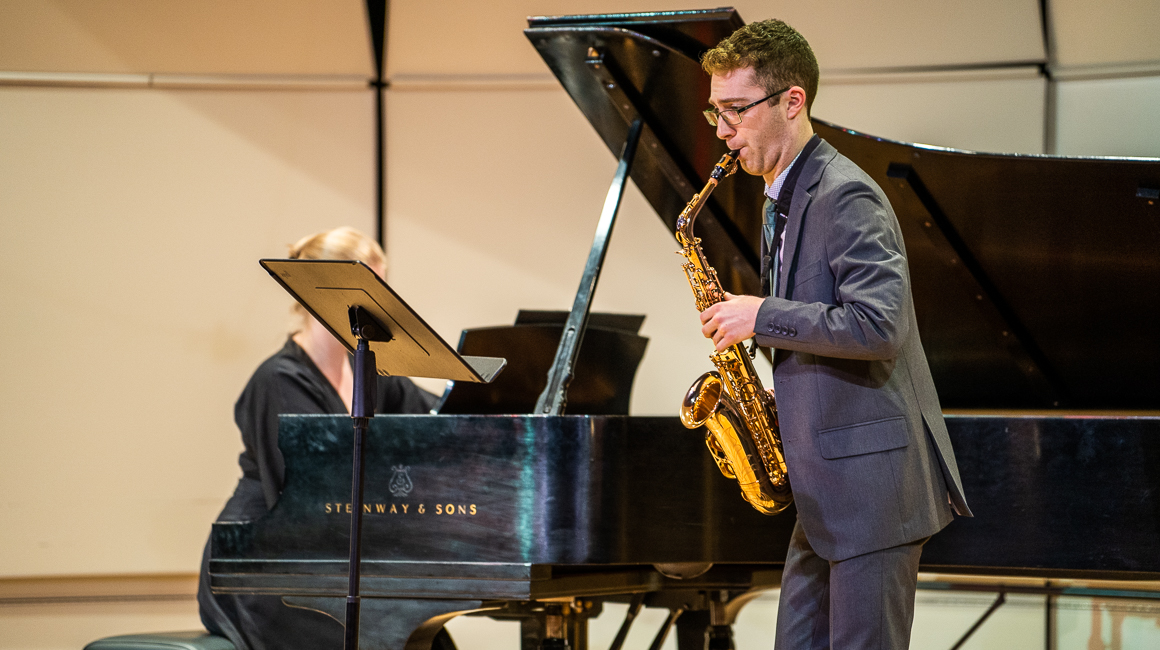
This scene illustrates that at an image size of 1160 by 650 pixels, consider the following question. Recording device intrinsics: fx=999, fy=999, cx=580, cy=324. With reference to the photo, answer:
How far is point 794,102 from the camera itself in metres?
1.78

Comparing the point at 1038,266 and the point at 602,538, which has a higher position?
the point at 1038,266

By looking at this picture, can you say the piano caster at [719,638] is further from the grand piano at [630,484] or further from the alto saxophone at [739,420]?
the alto saxophone at [739,420]

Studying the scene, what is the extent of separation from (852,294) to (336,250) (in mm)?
1655

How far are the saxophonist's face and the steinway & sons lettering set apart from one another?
0.97 meters

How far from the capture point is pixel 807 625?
181 cm

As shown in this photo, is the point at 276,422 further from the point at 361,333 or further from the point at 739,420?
the point at 739,420

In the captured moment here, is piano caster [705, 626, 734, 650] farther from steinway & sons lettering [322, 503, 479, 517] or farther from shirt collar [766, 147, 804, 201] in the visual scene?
shirt collar [766, 147, 804, 201]

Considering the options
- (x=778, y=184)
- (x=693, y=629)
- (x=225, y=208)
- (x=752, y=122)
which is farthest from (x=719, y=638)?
(x=225, y=208)

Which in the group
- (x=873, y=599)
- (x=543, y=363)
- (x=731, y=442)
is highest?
(x=543, y=363)

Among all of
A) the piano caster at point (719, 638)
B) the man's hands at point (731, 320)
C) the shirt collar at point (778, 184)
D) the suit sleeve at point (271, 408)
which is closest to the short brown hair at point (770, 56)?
the shirt collar at point (778, 184)

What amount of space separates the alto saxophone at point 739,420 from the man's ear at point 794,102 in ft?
0.60

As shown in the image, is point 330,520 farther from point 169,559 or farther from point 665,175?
point 169,559

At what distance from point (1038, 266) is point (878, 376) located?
1.26 m

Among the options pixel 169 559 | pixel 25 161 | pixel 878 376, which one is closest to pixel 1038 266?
pixel 878 376
